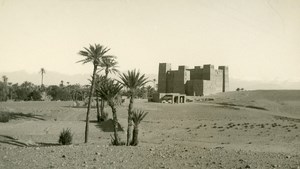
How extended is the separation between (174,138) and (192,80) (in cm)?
4259

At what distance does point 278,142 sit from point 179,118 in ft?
56.6

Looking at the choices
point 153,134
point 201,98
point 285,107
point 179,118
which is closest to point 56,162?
point 153,134

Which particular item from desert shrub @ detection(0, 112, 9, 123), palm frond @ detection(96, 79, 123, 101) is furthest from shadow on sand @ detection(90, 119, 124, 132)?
palm frond @ detection(96, 79, 123, 101)

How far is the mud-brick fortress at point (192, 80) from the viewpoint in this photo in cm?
7200

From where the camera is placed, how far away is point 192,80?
72000 mm

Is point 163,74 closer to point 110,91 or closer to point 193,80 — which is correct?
point 193,80

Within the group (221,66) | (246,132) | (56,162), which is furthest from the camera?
(221,66)

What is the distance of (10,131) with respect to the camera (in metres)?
33.8

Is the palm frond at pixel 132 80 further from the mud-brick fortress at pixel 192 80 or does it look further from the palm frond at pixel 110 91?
the mud-brick fortress at pixel 192 80

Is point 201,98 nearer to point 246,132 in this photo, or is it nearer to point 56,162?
point 246,132

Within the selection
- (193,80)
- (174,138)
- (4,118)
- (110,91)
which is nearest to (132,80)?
(110,91)

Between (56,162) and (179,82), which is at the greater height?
(179,82)

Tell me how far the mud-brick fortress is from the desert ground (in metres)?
4.96

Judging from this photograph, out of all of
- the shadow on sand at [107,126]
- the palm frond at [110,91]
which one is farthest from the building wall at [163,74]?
the palm frond at [110,91]
